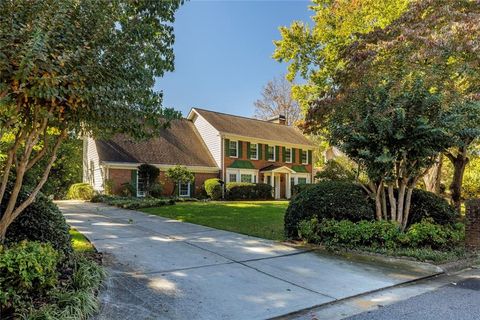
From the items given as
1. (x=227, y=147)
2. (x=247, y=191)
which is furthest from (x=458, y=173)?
(x=227, y=147)

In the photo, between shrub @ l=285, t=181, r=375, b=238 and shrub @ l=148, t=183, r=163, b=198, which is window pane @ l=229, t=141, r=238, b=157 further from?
shrub @ l=285, t=181, r=375, b=238

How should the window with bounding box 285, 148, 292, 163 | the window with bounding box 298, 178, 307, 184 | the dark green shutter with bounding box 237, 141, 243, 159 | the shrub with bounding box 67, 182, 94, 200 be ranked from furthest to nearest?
the window with bounding box 298, 178, 307, 184, the window with bounding box 285, 148, 292, 163, the dark green shutter with bounding box 237, 141, 243, 159, the shrub with bounding box 67, 182, 94, 200

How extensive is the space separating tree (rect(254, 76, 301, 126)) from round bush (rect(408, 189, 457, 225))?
31.0m

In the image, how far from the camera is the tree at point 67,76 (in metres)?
3.54

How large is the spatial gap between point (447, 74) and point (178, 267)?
871cm

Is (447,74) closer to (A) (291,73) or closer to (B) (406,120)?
(B) (406,120)

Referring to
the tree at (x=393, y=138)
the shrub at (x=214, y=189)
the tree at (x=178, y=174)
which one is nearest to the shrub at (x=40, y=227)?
the tree at (x=393, y=138)

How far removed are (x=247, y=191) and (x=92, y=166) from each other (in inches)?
419

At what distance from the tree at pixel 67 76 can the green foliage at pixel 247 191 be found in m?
18.4

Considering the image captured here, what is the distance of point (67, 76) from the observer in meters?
3.65

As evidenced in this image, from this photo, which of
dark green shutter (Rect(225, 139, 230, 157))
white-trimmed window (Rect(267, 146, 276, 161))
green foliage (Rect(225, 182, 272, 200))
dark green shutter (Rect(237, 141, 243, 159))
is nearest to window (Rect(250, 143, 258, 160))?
dark green shutter (Rect(237, 141, 243, 159))

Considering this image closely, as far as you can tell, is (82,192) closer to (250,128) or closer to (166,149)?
(166,149)

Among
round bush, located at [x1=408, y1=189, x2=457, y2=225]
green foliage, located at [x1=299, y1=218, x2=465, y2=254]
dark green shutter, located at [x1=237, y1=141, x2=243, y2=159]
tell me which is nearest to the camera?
green foliage, located at [x1=299, y1=218, x2=465, y2=254]

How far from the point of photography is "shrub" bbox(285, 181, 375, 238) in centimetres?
790
